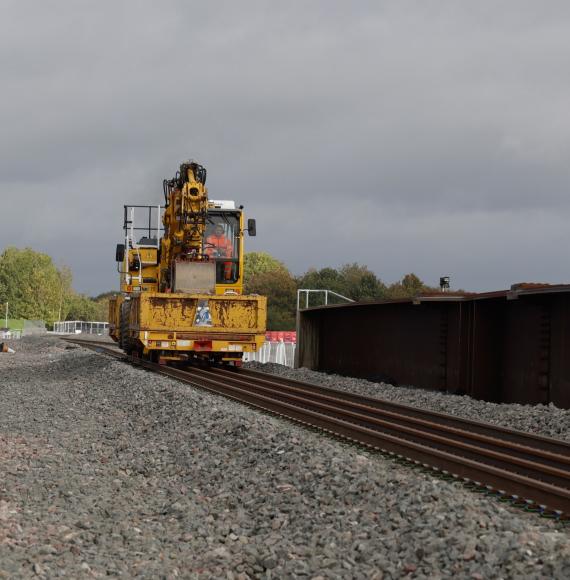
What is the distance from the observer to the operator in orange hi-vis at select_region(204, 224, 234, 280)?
906 inches

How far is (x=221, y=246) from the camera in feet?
75.6

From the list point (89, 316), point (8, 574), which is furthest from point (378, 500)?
point (89, 316)

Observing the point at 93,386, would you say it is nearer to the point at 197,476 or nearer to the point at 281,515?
the point at 197,476

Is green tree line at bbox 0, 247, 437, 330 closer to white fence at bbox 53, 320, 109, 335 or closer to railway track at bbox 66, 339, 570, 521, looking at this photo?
white fence at bbox 53, 320, 109, 335

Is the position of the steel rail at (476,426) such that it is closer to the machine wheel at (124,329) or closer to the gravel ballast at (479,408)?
the gravel ballast at (479,408)

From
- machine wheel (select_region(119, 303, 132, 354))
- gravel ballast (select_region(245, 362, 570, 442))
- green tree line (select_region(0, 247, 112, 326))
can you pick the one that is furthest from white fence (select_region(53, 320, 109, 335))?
gravel ballast (select_region(245, 362, 570, 442))

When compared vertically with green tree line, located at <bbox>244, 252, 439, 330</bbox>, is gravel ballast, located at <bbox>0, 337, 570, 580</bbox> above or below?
below

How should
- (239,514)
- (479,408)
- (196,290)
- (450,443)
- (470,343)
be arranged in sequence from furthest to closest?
(196,290) < (470,343) < (479,408) < (450,443) < (239,514)

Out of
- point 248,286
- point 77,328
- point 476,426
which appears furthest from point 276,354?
point 248,286

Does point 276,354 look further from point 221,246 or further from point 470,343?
point 470,343

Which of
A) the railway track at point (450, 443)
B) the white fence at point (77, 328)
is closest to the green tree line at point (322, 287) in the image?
the white fence at point (77, 328)

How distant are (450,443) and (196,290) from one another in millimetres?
12702

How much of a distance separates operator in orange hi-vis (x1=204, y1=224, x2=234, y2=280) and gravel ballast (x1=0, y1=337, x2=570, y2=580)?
11375 mm

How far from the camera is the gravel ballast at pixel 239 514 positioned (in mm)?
5590
